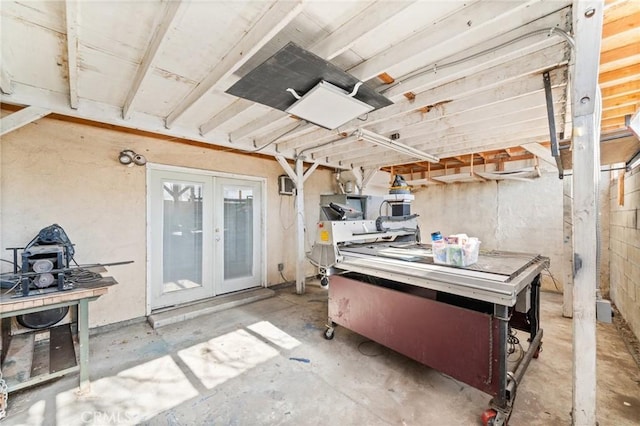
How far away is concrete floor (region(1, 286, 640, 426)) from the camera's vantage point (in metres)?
1.73

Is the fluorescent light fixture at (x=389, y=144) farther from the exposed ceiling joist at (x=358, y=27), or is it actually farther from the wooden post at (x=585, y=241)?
the wooden post at (x=585, y=241)

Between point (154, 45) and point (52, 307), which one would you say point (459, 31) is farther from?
point (52, 307)

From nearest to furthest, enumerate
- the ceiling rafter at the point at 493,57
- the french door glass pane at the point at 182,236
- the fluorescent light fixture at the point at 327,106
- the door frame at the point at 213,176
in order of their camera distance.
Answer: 1. the ceiling rafter at the point at 493,57
2. the fluorescent light fixture at the point at 327,106
3. the door frame at the point at 213,176
4. the french door glass pane at the point at 182,236

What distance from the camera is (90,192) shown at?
292 centimetres

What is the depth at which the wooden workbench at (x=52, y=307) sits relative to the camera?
5.55 feet

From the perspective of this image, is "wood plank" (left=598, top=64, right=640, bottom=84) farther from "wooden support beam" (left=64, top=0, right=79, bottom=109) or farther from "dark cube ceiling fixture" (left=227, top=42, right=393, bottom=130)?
"wooden support beam" (left=64, top=0, right=79, bottom=109)

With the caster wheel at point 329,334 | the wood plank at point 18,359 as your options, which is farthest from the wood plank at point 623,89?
the wood plank at point 18,359

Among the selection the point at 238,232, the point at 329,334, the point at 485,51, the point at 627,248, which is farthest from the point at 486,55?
the point at 238,232

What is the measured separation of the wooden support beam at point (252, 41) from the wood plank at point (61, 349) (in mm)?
2418

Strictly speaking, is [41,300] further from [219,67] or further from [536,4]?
[536,4]

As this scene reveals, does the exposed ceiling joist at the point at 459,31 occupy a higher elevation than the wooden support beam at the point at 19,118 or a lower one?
higher

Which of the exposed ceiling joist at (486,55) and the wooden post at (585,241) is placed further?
the exposed ceiling joist at (486,55)

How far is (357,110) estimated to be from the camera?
2.13 meters

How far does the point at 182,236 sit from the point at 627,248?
18.4 feet
